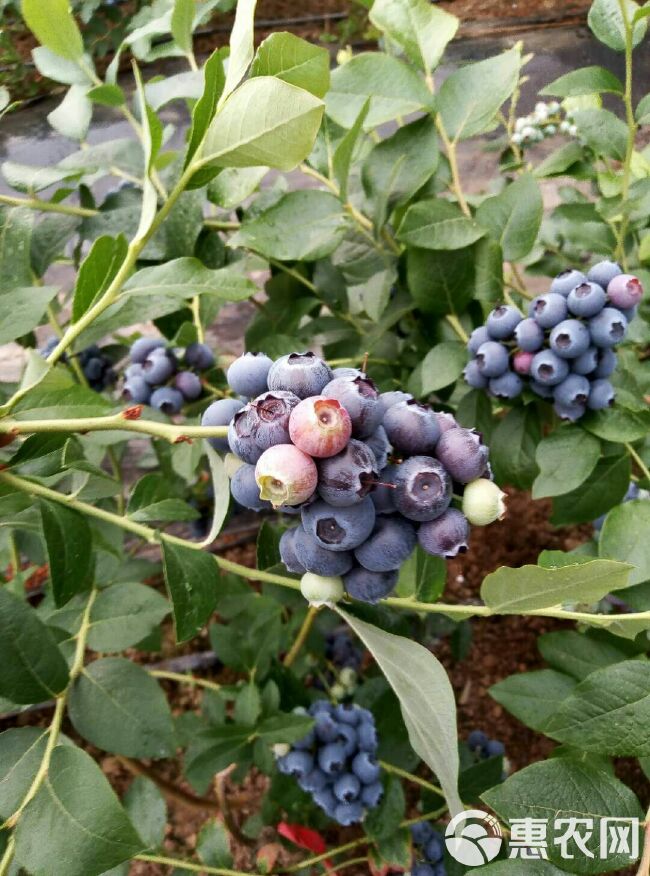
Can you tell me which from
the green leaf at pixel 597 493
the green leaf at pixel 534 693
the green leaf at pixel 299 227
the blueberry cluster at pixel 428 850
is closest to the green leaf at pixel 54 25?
the green leaf at pixel 299 227

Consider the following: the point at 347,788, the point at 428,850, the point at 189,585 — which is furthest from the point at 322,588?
the point at 428,850

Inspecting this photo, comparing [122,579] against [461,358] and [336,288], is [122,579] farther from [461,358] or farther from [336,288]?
[461,358]

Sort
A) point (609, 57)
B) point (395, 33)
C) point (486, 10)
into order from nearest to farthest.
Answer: point (395, 33) → point (609, 57) → point (486, 10)

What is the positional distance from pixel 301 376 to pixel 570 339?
1.77ft

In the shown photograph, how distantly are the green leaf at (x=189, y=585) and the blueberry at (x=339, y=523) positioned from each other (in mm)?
298

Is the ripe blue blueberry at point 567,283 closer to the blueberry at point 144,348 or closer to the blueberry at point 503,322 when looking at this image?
the blueberry at point 503,322

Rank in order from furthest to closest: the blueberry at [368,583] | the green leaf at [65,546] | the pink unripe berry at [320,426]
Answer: the green leaf at [65,546] < the blueberry at [368,583] < the pink unripe berry at [320,426]

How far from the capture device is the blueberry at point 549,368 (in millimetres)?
952

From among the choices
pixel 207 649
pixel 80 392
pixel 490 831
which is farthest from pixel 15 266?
pixel 207 649

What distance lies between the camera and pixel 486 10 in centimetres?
434

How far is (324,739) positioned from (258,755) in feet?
0.44

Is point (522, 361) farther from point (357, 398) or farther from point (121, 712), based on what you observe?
point (121, 712)

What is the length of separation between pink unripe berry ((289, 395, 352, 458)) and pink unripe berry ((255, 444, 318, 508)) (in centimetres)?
1

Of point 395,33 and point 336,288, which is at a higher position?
point 395,33
